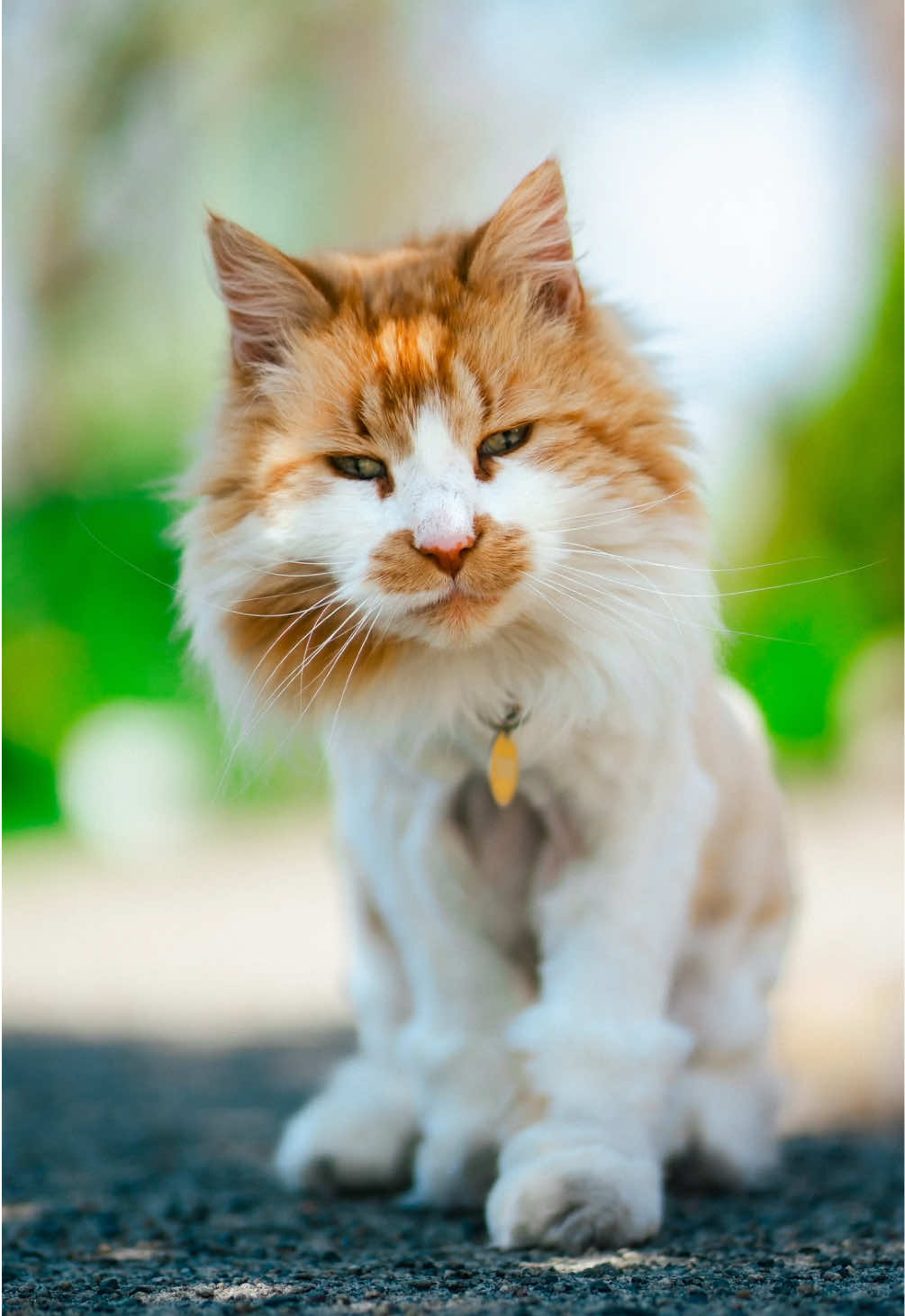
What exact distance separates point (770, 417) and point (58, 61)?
17.6ft

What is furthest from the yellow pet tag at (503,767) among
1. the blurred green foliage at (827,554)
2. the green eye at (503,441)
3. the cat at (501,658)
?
the blurred green foliage at (827,554)

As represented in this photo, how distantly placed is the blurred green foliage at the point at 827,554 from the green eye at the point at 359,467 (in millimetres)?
5931

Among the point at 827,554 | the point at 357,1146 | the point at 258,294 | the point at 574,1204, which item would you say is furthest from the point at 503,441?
the point at 827,554

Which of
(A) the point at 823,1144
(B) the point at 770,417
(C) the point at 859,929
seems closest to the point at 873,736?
(B) the point at 770,417

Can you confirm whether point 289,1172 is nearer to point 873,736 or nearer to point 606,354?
point 606,354

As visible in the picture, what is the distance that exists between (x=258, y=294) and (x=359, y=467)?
408 millimetres

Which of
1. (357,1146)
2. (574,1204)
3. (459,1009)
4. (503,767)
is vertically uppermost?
(503,767)

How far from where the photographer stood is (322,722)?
2.24 m

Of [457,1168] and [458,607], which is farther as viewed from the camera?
[457,1168]

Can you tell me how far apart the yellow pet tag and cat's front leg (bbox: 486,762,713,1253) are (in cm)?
18

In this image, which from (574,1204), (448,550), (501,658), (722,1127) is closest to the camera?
(448,550)

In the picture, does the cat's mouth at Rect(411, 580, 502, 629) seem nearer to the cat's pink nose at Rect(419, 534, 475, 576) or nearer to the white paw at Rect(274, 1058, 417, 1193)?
the cat's pink nose at Rect(419, 534, 475, 576)

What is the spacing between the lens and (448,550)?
1891 millimetres

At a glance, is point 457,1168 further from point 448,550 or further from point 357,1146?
point 448,550
